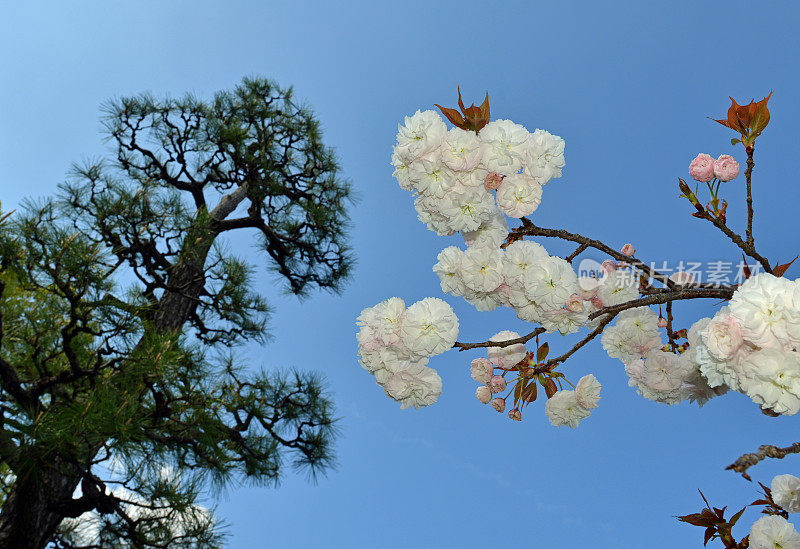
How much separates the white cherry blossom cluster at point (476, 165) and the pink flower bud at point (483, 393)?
0.46 meters

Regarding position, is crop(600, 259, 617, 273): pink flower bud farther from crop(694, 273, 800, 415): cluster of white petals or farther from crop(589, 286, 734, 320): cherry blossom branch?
crop(694, 273, 800, 415): cluster of white petals

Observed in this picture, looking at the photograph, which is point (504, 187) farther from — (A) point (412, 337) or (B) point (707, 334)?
(B) point (707, 334)

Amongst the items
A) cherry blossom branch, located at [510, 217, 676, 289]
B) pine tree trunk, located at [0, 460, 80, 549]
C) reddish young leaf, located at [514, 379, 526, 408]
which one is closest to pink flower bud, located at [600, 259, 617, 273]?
cherry blossom branch, located at [510, 217, 676, 289]

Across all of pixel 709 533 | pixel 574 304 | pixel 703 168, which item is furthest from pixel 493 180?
pixel 709 533

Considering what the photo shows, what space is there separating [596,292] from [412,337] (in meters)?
0.51

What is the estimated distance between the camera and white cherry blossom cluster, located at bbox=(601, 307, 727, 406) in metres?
1.36

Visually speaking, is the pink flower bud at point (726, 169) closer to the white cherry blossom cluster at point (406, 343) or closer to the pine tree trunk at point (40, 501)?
the white cherry blossom cluster at point (406, 343)

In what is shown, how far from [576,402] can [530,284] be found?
426 millimetres

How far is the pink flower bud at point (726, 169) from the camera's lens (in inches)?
46.6

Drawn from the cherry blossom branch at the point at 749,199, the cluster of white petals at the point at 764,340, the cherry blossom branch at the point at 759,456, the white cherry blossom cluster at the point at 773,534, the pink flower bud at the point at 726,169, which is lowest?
the cherry blossom branch at the point at 759,456

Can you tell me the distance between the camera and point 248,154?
4.78m

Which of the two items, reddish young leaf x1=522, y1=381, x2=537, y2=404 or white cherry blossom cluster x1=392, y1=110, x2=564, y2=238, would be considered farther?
reddish young leaf x1=522, y1=381, x2=537, y2=404

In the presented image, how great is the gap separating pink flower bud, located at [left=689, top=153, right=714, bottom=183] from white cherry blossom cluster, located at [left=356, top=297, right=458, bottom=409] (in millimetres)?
609

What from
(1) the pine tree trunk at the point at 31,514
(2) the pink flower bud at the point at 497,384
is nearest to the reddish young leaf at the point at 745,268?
(2) the pink flower bud at the point at 497,384
